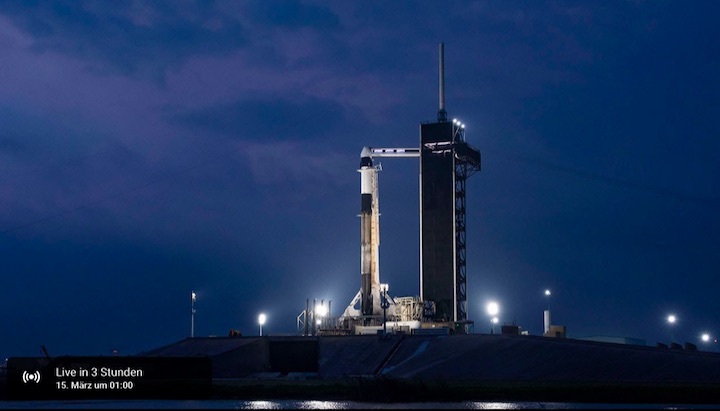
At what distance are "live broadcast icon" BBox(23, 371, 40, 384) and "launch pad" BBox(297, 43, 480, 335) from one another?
6564cm

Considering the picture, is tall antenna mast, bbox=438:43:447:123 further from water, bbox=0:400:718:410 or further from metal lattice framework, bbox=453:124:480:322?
water, bbox=0:400:718:410

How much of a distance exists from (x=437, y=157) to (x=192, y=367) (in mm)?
58150

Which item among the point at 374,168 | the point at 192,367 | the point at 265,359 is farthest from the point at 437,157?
the point at 192,367

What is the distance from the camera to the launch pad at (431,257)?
107 m

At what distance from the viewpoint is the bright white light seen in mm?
102438

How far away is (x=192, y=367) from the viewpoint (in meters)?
56.0

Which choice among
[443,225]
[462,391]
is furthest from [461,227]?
[462,391]

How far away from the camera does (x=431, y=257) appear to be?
10744 cm

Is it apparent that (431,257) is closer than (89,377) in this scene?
No

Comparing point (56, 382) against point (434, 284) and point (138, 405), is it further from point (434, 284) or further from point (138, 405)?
point (434, 284)

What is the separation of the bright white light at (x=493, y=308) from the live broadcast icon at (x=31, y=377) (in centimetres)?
6732

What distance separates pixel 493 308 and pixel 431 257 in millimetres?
9384

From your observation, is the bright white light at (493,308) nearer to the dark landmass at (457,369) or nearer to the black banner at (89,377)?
the dark landmass at (457,369)

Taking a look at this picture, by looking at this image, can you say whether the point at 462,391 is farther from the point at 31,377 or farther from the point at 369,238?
the point at 369,238
